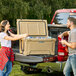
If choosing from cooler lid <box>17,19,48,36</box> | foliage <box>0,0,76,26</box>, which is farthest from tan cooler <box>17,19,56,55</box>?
foliage <box>0,0,76,26</box>

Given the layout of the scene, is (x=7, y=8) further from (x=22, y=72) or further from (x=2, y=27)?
(x=2, y=27)

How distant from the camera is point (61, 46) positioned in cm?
641

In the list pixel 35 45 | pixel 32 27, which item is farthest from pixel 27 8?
pixel 35 45

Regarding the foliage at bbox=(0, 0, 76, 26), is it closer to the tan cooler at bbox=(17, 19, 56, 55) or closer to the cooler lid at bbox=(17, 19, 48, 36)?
the cooler lid at bbox=(17, 19, 48, 36)

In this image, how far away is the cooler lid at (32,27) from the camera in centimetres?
700

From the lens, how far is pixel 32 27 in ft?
23.3

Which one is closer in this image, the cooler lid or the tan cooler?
the tan cooler

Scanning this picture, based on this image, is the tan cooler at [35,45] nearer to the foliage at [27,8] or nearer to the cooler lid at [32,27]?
the cooler lid at [32,27]

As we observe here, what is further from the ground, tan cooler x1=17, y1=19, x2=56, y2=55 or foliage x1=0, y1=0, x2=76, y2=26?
tan cooler x1=17, y1=19, x2=56, y2=55

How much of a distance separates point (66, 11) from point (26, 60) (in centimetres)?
381

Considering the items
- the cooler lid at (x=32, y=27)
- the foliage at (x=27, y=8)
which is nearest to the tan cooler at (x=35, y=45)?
the cooler lid at (x=32, y=27)

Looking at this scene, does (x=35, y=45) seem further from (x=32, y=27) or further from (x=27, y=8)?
(x=27, y=8)

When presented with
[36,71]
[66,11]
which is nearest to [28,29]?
[36,71]

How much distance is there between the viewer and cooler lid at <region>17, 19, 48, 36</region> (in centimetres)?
700
